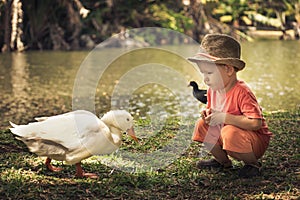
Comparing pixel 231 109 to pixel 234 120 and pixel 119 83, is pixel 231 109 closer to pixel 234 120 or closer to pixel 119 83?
pixel 234 120

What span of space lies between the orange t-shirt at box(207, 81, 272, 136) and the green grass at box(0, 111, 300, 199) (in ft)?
1.24

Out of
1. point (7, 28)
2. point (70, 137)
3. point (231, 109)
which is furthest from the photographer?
point (7, 28)

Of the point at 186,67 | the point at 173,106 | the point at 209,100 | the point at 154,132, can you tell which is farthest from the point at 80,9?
the point at 209,100

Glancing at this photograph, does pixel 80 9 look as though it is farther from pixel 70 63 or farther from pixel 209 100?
pixel 209 100

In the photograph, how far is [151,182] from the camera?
343cm

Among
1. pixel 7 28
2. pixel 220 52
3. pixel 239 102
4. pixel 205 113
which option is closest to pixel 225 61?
pixel 220 52

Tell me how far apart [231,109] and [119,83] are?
7.08 m

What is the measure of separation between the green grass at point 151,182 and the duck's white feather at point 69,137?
0.20 meters

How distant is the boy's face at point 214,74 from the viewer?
348cm

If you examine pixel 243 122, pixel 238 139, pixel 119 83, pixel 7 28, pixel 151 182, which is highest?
pixel 7 28

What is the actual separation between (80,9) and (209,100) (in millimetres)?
12071

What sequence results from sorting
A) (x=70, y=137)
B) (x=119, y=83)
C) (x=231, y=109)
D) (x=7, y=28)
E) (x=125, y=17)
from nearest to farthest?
1. (x=70, y=137)
2. (x=231, y=109)
3. (x=119, y=83)
4. (x=7, y=28)
5. (x=125, y=17)

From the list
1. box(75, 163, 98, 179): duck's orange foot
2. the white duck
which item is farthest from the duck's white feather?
box(75, 163, 98, 179): duck's orange foot

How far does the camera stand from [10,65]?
40.5ft
